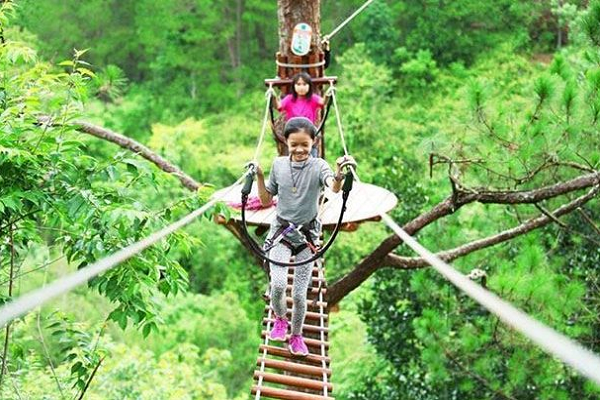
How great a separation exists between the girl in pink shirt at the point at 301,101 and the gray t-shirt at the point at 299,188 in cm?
130

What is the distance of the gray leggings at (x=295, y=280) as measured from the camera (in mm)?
3139

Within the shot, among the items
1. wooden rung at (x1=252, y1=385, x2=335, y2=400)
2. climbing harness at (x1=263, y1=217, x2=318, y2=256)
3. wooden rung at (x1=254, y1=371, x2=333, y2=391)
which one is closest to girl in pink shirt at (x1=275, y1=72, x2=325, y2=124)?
climbing harness at (x1=263, y1=217, x2=318, y2=256)

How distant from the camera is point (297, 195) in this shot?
122 inches

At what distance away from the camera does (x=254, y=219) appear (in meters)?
3.98

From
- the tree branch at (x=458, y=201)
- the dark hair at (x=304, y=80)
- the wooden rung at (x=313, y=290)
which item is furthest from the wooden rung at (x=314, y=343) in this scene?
the dark hair at (x=304, y=80)

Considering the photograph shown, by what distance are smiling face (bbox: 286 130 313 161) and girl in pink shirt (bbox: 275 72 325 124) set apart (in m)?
1.33

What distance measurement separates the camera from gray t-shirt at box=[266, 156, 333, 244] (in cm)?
309

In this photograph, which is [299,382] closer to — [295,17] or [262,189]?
[262,189]

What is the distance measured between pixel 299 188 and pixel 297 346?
611 mm

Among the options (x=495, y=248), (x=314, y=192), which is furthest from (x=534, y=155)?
(x=495, y=248)

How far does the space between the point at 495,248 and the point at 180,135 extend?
26.7 feet

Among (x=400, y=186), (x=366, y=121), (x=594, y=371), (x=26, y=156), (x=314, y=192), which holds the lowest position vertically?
(x=594, y=371)

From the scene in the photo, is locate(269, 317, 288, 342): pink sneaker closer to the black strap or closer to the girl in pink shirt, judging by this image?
the black strap

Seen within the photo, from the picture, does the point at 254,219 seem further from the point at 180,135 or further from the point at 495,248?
the point at 180,135
